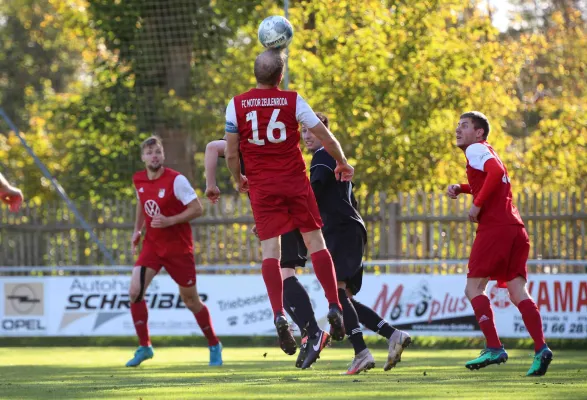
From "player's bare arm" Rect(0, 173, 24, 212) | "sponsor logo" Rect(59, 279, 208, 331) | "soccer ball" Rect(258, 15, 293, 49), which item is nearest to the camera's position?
"soccer ball" Rect(258, 15, 293, 49)

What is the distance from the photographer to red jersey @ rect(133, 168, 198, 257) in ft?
A: 35.8

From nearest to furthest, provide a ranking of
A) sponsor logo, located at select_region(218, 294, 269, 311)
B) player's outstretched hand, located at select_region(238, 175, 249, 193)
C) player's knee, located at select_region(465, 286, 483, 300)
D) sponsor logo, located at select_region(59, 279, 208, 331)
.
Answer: player's outstretched hand, located at select_region(238, 175, 249, 193)
player's knee, located at select_region(465, 286, 483, 300)
sponsor logo, located at select_region(218, 294, 269, 311)
sponsor logo, located at select_region(59, 279, 208, 331)

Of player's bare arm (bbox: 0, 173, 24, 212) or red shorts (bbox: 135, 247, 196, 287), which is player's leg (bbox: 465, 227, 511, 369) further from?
player's bare arm (bbox: 0, 173, 24, 212)

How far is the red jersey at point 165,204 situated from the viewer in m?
10.9

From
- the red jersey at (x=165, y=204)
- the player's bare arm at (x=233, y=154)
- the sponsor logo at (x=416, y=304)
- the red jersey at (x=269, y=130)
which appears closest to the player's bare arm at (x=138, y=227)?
the red jersey at (x=165, y=204)

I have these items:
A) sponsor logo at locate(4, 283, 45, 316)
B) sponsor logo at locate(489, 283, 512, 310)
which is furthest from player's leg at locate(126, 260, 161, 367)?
sponsor logo at locate(4, 283, 45, 316)

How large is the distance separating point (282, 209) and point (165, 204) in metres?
3.27

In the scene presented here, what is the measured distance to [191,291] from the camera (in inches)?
435

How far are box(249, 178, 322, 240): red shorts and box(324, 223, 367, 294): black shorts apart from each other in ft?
3.99

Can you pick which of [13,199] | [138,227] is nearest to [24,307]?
[138,227]

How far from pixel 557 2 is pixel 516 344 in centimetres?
2790

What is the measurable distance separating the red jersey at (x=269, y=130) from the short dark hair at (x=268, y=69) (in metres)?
0.07

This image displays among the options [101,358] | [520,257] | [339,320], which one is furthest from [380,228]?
[339,320]

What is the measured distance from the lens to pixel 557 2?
4041 cm
